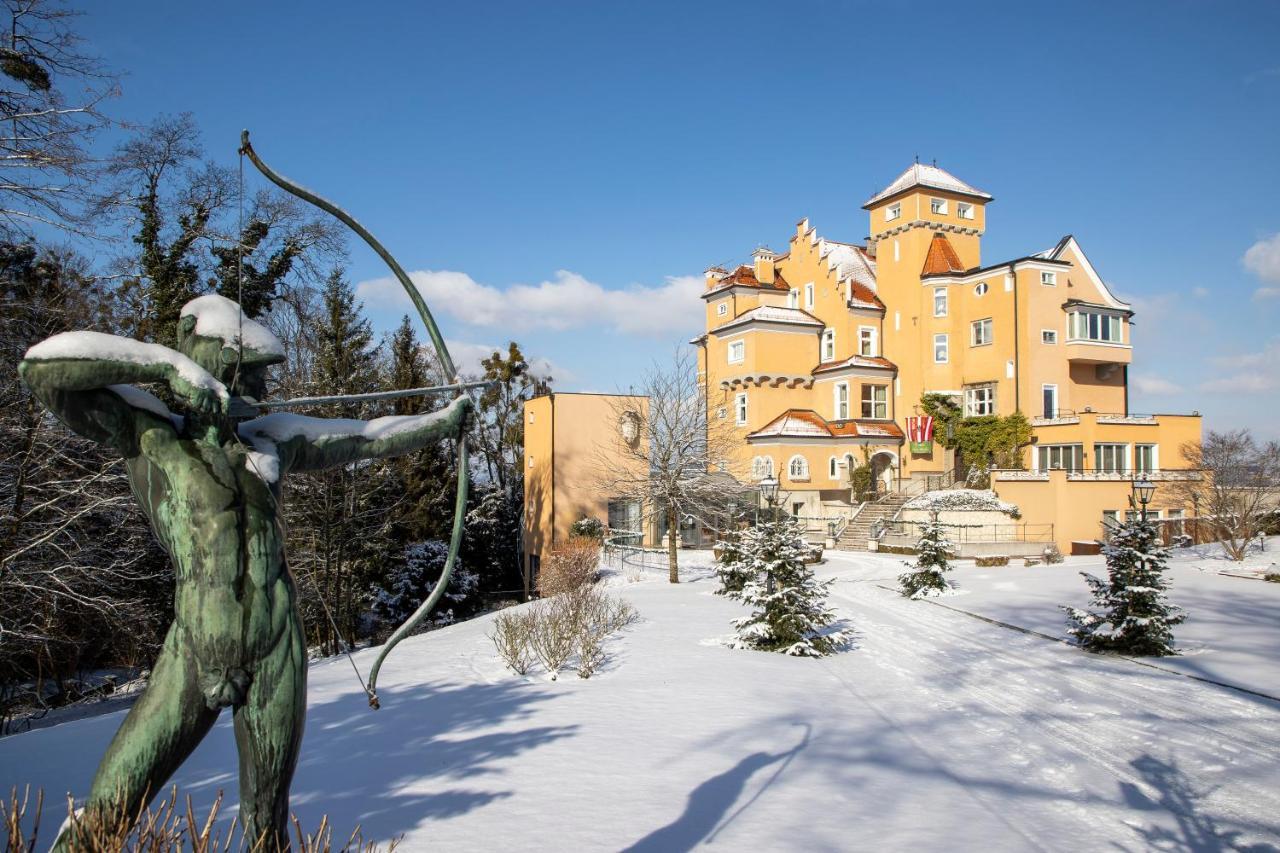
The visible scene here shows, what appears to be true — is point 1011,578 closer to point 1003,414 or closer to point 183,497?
point 1003,414

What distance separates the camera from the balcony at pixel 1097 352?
33281 millimetres

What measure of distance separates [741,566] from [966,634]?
4.41m

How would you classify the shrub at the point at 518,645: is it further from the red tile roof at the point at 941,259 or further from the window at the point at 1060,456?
the red tile roof at the point at 941,259

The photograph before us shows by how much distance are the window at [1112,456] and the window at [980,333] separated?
6591 mm

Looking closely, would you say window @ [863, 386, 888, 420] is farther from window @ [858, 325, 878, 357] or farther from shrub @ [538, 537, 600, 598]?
shrub @ [538, 537, 600, 598]

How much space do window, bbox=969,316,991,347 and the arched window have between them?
34.4ft

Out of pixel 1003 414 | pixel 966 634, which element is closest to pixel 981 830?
pixel 966 634

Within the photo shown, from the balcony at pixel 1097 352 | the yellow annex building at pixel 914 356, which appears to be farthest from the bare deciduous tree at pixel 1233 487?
the balcony at pixel 1097 352

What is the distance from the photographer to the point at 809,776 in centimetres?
746

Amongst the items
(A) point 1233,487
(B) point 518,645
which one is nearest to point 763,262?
(A) point 1233,487

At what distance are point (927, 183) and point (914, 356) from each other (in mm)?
7869

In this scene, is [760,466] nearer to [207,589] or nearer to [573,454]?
[573,454]

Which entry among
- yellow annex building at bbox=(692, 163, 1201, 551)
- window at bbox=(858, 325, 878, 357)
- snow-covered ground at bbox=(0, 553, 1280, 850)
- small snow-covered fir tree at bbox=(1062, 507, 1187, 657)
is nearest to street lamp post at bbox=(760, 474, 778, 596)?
snow-covered ground at bbox=(0, 553, 1280, 850)

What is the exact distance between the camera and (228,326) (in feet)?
10.5
